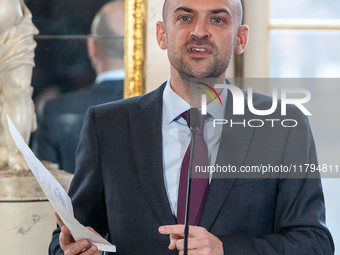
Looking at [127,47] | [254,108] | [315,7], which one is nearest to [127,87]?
[127,47]

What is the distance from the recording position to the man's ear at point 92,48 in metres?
1.88

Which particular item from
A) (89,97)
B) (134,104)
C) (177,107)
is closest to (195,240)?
(177,107)

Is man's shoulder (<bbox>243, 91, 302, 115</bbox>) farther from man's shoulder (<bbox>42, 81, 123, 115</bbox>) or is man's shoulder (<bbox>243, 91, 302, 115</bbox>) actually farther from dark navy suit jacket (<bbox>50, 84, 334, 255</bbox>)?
man's shoulder (<bbox>42, 81, 123, 115</bbox>)

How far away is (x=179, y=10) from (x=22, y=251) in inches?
53.8

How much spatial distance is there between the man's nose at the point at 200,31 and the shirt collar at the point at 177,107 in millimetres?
203

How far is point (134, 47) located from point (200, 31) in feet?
2.64

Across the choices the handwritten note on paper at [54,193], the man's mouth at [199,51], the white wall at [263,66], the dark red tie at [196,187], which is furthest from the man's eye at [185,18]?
the white wall at [263,66]

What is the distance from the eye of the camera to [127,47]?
6.21 feet

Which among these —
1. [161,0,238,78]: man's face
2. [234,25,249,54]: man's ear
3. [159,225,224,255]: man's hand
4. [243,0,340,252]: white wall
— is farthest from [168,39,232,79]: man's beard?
[243,0,340,252]: white wall

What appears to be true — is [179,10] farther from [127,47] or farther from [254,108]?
[127,47]

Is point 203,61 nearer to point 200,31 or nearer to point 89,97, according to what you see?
point 200,31

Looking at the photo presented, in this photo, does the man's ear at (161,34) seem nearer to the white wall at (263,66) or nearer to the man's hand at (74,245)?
the man's hand at (74,245)

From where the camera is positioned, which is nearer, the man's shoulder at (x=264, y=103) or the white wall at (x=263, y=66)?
the man's shoulder at (x=264, y=103)

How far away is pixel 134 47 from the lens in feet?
6.22
